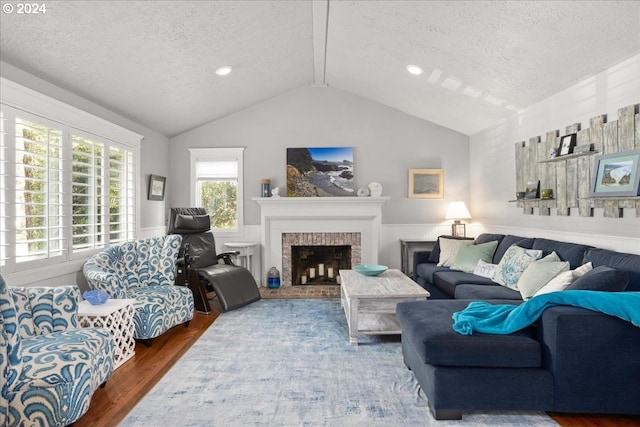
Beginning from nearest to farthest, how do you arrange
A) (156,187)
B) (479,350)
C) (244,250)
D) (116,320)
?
(479,350), (116,320), (156,187), (244,250)

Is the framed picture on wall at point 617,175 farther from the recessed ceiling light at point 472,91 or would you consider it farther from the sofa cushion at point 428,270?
the sofa cushion at point 428,270

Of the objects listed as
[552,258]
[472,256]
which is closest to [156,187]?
[472,256]

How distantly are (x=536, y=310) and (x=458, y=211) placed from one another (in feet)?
11.6

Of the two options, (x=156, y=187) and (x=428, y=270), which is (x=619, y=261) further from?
(x=156, y=187)

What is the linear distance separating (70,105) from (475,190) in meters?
5.22

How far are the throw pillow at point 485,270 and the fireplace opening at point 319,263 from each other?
7.14 feet

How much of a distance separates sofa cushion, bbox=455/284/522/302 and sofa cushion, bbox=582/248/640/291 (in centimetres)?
62

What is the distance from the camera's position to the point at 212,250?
4969 mm

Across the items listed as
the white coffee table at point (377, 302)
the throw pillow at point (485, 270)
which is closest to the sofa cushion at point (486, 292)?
the throw pillow at point (485, 270)

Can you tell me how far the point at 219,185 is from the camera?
5.95 metres

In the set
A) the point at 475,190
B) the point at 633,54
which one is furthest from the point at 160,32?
the point at 475,190

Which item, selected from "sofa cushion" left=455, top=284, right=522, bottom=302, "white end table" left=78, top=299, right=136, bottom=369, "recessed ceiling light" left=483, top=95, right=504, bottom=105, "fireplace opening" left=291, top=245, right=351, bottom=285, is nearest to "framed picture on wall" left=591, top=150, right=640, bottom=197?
"sofa cushion" left=455, top=284, right=522, bottom=302

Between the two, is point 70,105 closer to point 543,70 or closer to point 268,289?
point 268,289

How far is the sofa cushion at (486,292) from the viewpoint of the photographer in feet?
10.5
